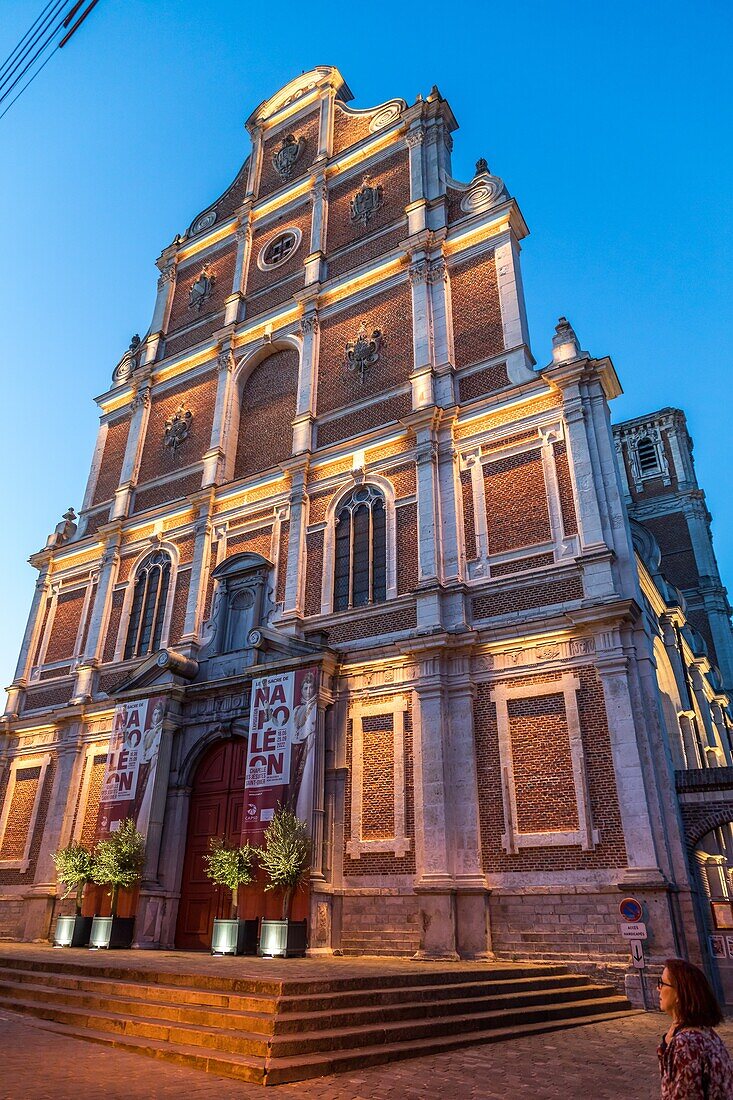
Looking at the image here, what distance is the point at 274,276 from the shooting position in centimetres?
2414

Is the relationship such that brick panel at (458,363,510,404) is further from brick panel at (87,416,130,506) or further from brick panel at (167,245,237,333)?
brick panel at (87,416,130,506)

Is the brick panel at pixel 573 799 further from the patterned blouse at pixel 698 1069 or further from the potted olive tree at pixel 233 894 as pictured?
the patterned blouse at pixel 698 1069

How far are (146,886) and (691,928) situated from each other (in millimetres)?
10697

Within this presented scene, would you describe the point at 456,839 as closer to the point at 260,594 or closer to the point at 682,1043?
the point at 260,594

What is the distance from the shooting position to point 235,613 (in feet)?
60.9

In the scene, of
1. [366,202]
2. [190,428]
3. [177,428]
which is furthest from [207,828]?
[366,202]

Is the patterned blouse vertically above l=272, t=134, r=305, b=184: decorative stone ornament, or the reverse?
l=272, t=134, r=305, b=184: decorative stone ornament

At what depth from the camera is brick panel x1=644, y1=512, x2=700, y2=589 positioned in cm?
3662

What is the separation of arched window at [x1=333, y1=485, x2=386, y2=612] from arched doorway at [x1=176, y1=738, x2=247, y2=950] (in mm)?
4148

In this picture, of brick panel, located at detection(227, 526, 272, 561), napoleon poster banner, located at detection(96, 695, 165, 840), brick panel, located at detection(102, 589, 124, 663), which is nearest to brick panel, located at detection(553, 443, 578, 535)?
brick panel, located at detection(227, 526, 272, 561)

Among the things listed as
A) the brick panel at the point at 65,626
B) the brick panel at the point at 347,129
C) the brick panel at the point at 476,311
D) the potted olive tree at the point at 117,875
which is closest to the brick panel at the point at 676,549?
the brick panel at the point at 476,311

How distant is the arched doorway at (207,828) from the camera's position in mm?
15688

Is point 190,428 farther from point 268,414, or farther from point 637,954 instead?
point 637,954

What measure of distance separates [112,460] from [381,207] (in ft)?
39.2
